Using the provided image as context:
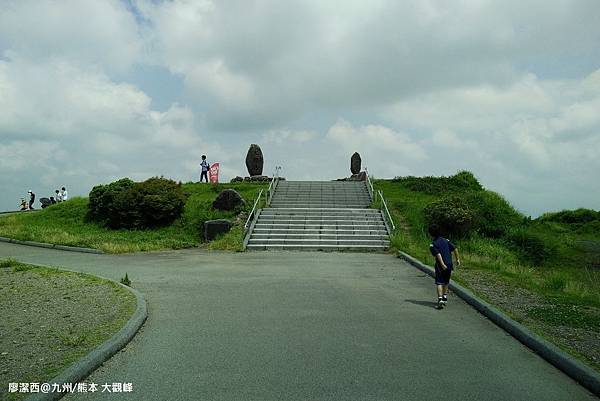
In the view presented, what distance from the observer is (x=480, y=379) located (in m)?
4.74

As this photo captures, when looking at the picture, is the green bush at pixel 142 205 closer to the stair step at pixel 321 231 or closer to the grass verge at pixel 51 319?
the stair step at pixel 321 231

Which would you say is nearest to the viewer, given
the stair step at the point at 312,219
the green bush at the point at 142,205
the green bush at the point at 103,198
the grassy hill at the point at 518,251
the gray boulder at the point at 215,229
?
the grassy hill at the point at 518,251

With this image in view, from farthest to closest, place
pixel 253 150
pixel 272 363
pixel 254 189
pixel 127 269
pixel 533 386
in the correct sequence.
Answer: pixel 253 150 → pixel 254 189 → pixel 127 269 → pixel 272 363 → pixel 533 386

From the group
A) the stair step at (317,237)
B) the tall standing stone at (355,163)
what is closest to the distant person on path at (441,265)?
the stair step at (317,237)

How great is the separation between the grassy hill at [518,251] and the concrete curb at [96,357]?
505 cm

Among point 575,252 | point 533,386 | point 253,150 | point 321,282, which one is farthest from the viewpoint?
point 253,150

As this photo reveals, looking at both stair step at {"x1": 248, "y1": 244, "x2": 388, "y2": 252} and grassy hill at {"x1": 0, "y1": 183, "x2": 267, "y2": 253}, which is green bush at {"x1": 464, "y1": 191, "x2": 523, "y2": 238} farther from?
grassy hill at {"x1": 0, "y1": 183, "x2": 267, "y2": 253}

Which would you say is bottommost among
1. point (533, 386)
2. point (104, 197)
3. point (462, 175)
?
point (533, 386)

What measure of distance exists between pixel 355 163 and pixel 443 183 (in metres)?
10.4

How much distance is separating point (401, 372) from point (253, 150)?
3188 centimetres

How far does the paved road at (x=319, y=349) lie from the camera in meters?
4.46

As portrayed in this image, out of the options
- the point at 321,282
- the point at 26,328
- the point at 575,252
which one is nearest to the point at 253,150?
the point at 575,252

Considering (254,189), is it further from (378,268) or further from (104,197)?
(378,268)

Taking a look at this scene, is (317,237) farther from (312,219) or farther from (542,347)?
(542,347)
